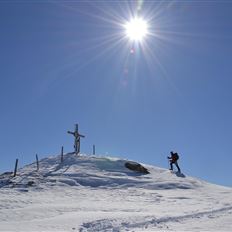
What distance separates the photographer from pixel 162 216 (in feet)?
48.5

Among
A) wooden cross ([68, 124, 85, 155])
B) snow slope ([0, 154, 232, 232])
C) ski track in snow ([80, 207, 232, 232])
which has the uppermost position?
wooden cross ([68, 124, 85, 155])

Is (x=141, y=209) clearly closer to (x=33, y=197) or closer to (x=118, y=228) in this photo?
(x=118, y=228)

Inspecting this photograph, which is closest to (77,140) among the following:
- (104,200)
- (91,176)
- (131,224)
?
(91,176)

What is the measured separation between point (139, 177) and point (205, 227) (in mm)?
19721

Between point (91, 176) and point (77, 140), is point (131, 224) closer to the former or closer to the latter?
point (91, 176)

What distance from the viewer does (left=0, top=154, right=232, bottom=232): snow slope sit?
1330 centimetres

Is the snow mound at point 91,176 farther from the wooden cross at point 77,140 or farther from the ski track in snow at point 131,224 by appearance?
the ski track in snow at point 131,224

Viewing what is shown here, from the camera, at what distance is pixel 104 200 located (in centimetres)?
2155

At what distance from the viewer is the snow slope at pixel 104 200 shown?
1330 cm

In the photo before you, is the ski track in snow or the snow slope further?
the snow slope

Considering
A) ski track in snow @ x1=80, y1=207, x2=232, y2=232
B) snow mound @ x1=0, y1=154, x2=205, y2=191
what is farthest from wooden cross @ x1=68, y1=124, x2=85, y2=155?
ski track in snow @ x1=80, y1=207, x2=232, y2=232

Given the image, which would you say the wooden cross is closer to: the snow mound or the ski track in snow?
the snow mound

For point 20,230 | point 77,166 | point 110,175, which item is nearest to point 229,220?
point 20,230

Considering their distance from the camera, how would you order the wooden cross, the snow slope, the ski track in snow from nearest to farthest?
the ski track in snow < the snow slope < the wooden cross
